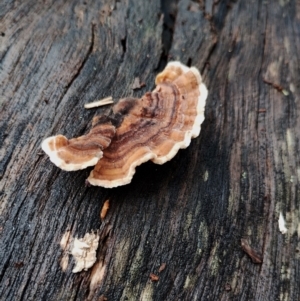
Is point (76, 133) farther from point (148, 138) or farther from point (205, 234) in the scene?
point (205, 234)

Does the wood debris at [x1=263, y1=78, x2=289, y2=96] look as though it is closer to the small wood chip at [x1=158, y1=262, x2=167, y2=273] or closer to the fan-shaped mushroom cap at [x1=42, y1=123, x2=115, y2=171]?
the fan-shaped mushroom cap at [x1=42, y1=123, x2=115, y2=171]

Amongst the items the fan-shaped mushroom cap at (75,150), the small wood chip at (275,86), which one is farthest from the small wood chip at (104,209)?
the small wood chip at (275,86)

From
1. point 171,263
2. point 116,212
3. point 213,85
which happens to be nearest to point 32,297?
point 116,212

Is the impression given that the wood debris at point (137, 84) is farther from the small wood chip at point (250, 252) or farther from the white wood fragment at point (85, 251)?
the small wood chip at point (250, 252)

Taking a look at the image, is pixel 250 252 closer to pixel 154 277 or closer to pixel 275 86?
pixel 154 277

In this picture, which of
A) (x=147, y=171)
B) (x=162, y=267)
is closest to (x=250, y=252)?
(x=162, y=267)
